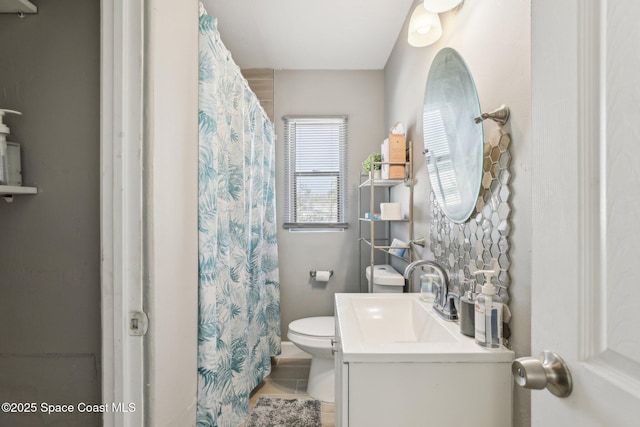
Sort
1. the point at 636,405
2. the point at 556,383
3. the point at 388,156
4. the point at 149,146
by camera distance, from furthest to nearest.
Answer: the point at 388,156 → the point at 149,146 → the point at 556,383 → the point at 636,405

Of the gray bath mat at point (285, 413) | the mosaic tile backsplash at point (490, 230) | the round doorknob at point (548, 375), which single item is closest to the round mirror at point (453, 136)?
the mosaic tile backsplash at point (490, 230)

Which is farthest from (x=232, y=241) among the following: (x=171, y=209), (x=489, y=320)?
(x=489, y=320)

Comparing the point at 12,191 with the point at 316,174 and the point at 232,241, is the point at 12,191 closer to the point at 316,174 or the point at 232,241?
the point at 232,241

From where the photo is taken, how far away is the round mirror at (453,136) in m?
1.13

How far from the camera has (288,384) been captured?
7.65 feet

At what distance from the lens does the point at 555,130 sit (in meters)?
0.50

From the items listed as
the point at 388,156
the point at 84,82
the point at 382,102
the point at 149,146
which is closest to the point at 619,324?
the point at 149,146

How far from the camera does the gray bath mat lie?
185cm

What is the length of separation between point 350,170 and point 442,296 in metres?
1.76

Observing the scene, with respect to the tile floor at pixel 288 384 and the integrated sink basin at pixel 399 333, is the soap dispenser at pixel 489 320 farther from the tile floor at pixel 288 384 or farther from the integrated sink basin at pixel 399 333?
the tile floor at pixel 288 384

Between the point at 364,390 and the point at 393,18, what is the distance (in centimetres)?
221

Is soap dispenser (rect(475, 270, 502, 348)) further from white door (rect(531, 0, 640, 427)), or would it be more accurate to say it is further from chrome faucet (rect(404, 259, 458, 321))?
white door (rect(531, 0, 640, 427))

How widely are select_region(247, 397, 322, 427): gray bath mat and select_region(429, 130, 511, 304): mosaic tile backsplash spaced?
1.22 metres

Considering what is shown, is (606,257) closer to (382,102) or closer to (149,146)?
(149,146)
